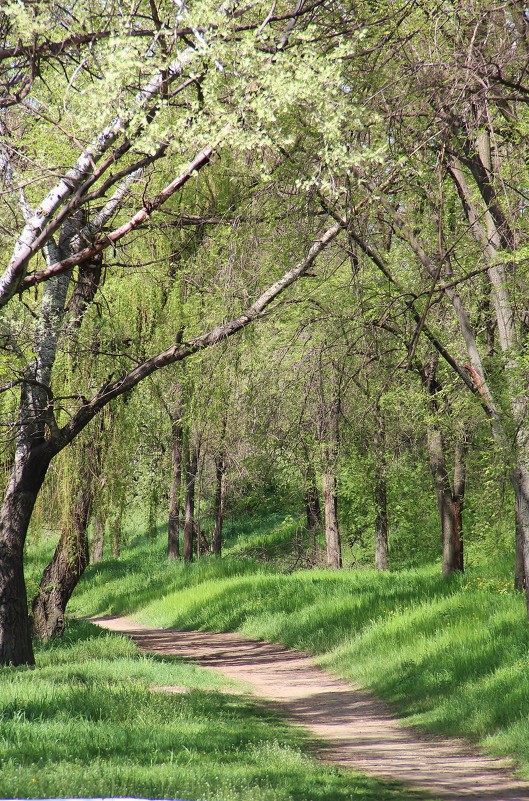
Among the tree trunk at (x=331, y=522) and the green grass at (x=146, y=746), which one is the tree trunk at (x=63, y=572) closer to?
the green grass at (x=146, y=746)

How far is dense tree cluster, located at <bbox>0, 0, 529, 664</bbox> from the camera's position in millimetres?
7039

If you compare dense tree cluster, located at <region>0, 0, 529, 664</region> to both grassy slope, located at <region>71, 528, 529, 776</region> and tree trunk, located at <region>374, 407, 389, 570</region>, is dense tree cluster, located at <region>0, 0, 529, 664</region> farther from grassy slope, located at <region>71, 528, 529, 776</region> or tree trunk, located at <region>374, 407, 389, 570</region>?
grassy slope, located at <region>71, 528, 529, 776</region>

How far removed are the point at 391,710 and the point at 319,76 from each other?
6106 millimetres

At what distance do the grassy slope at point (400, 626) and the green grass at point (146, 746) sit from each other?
1.63 metres

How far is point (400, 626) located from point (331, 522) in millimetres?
9407

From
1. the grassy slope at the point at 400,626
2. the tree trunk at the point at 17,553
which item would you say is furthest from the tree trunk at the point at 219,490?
the tree trunk at the point at 17,553

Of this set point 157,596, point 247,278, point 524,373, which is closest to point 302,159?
point 247,278

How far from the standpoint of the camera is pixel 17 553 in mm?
10102

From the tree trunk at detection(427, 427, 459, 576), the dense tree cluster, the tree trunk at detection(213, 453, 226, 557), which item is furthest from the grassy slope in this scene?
the tree trunk at detection(213, 453, 226, 557)

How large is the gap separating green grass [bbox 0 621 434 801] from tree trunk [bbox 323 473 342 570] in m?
10.4

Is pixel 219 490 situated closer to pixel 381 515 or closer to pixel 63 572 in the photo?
pixel 381 515

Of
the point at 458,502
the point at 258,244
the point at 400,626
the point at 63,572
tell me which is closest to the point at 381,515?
the point at 458,502

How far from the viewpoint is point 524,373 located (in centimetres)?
782

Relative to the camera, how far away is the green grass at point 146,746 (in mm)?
4598
